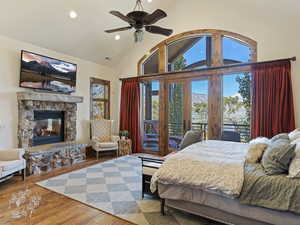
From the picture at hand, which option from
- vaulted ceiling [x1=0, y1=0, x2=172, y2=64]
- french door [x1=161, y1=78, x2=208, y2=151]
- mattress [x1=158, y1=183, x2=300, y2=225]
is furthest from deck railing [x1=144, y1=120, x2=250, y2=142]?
mattress [x1=158, y1=183, x2=300, y2=225]

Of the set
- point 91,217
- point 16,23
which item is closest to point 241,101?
point 91,217

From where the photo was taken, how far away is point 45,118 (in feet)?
16.2

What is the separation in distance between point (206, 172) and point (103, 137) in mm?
4291

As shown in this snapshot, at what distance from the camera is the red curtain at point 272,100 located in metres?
3.97

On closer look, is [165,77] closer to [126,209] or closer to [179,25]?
[179,25]

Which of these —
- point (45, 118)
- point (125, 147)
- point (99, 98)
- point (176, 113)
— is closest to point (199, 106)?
point (176, 113)

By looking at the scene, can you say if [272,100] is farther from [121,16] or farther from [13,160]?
[13,160]

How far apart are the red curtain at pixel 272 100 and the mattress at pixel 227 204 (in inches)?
109

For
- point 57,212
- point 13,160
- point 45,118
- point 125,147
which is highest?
point 45,118

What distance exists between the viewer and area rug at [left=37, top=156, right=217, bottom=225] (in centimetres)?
238

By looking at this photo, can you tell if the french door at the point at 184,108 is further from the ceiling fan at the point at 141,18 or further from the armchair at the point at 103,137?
the ceiling fan at the point at 141,18

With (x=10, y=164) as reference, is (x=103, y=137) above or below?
above

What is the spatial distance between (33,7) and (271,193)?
5.11 metres

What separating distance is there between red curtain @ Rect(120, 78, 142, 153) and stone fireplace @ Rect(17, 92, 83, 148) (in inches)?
60.0
